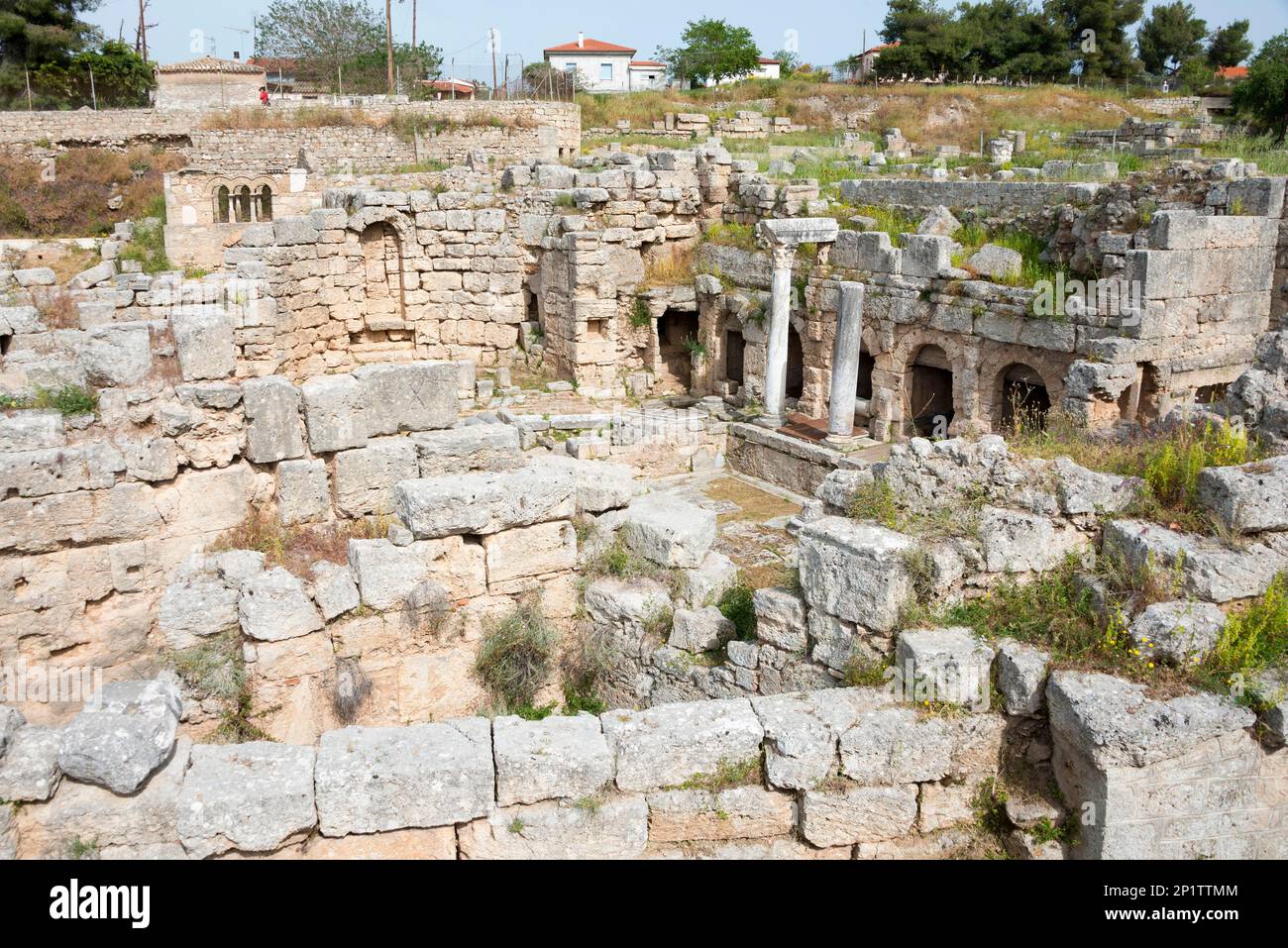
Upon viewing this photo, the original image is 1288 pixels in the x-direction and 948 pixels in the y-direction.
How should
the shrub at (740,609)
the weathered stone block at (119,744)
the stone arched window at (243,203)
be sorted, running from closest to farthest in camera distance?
the weathered stone block at (119,744) < the shrub at (740,609) < the stone arched window at (243,203)

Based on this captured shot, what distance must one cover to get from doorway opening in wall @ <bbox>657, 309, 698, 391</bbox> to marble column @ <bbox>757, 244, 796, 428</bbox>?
299 cm

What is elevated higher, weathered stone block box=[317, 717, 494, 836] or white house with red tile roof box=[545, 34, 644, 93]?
white house with red tile roof box=[545, 34, 644, 93]

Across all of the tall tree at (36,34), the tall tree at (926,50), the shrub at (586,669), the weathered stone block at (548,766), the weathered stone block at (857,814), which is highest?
the tall tree at (926,50)

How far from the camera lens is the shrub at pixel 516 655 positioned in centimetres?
697

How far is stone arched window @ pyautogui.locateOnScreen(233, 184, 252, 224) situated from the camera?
23203 mm

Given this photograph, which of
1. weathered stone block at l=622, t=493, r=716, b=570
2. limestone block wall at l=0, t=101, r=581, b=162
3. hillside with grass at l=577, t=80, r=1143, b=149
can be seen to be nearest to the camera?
weathered stone block at l=622, t=493, r=716, b=570

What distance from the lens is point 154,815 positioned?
14.6ft

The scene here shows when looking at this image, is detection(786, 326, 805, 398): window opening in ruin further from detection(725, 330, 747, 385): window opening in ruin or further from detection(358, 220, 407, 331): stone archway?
detection(358, 220, 407, 331): stone archway

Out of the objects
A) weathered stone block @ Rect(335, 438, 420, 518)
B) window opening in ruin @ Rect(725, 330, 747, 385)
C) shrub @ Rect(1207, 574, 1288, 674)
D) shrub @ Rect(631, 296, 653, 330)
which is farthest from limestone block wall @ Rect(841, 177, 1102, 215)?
weathered stone block @ Rect(335, 438, 420, 518)

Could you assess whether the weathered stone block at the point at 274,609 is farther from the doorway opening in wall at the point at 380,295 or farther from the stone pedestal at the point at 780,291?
the doorway opening in wall at the point at 380,295

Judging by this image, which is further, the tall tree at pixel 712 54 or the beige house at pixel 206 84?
the tall tree at pixel 712 54

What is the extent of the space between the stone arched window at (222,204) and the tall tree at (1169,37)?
4935 centimetres

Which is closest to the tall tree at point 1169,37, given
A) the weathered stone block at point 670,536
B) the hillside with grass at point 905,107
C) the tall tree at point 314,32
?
the hillside with grass at point 905,107
